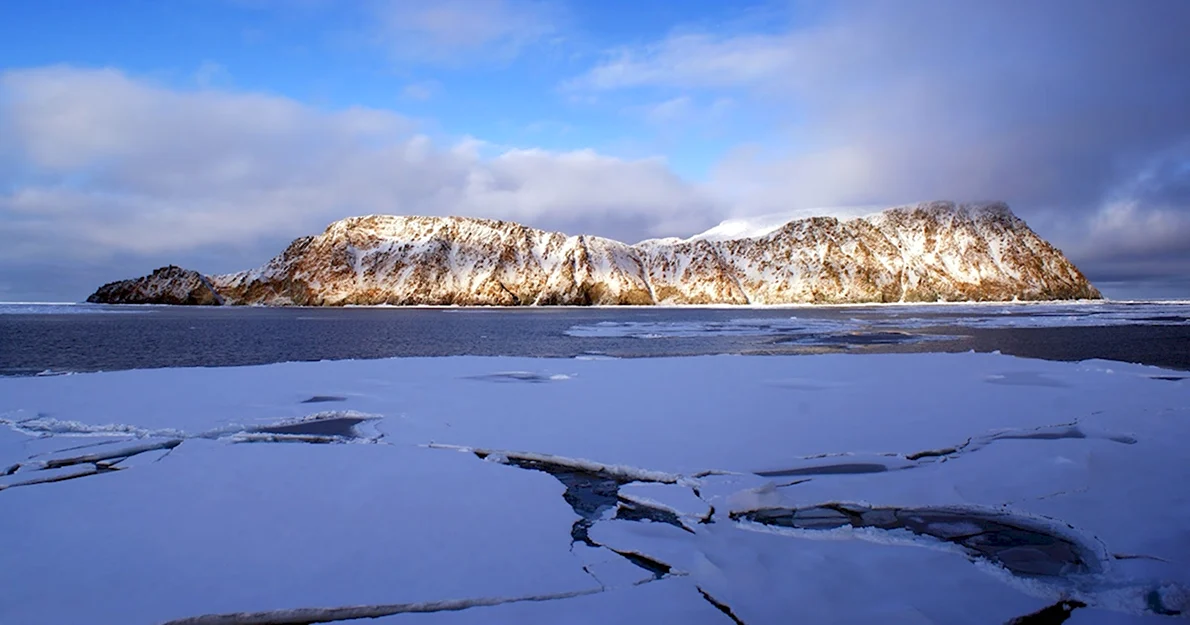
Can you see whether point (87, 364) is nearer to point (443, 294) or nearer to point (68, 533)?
point (68, 533)

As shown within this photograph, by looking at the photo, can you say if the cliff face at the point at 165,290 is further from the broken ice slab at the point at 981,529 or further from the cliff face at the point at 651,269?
the broken ice slab at the point at 981,529

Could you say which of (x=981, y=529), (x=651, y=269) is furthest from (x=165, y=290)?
(x=981, y=529)

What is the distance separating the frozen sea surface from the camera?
4.85m

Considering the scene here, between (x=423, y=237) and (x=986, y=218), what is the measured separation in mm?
165787

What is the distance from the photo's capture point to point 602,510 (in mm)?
7184

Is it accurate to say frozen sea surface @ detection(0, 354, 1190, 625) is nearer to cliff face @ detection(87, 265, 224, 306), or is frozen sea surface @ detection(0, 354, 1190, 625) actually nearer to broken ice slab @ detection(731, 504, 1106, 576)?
broken ice slab @ detection(731, 504, 1106, 576)

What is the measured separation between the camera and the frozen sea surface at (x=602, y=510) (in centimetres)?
485

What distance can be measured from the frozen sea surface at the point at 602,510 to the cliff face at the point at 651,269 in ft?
528

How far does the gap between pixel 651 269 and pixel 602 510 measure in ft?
591

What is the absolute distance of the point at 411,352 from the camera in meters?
33.7

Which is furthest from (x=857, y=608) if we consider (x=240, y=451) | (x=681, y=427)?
(x=240, y=451)

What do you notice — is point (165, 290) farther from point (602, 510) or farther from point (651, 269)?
point (602, 510)

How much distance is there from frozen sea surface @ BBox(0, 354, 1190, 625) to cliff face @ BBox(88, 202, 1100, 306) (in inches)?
6333

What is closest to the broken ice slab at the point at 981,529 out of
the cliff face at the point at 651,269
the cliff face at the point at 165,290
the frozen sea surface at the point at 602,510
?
the frozen sea surface at the point at 602,510
